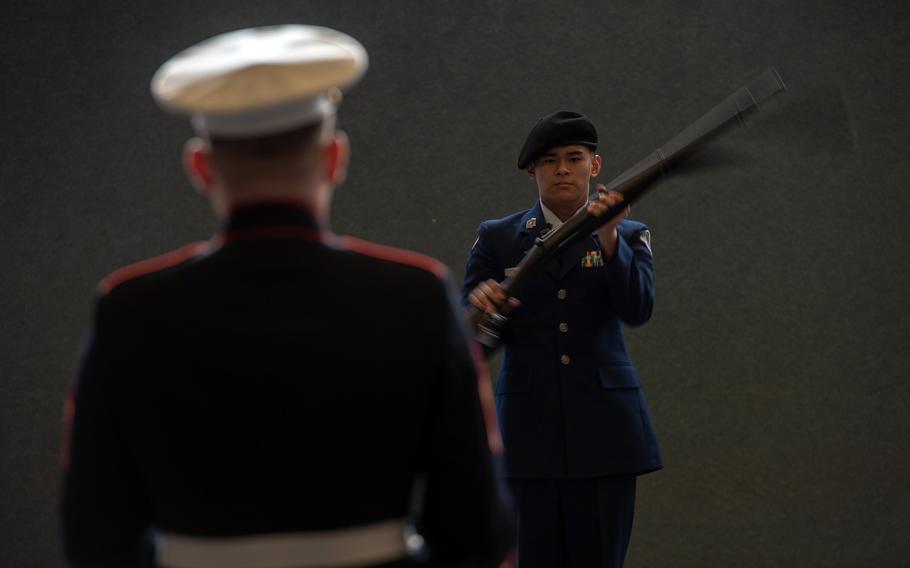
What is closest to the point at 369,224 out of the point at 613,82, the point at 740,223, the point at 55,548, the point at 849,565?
the point at 613,82

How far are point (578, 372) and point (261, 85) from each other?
5.13 ft

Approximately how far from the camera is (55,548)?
4.01 metres

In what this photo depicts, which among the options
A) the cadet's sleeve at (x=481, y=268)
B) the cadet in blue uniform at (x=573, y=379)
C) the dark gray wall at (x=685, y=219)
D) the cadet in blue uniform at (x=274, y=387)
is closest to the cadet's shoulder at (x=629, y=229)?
the cadet in blue uniform at (x=573, y=379)

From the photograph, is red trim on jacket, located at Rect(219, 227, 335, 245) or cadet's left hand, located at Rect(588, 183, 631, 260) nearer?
red trim on jacket, located at Rect(219, 227, 335, 245)

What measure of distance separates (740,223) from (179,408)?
3193 mm

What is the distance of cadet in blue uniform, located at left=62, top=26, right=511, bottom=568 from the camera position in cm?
88

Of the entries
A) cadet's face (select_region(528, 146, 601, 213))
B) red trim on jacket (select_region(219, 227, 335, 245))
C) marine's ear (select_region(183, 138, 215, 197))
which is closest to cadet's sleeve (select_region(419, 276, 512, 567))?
red trim on jacket (select_region(219, 227, 335, 245))

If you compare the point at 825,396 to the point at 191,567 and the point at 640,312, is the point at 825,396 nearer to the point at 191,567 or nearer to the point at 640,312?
the point at 640,312

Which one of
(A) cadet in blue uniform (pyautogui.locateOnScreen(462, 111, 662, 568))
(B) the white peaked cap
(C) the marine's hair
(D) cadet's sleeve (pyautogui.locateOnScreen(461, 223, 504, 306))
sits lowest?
(A) cadet in blue uniform (pyautogui.locateOnScreen(462, 111, 662, 568))

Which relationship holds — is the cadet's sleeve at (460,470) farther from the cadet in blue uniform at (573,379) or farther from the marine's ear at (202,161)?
the cadet in blue uniform at (573,379)

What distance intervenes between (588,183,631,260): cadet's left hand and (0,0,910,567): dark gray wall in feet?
5.08

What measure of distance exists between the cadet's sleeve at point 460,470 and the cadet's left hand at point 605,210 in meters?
1.31

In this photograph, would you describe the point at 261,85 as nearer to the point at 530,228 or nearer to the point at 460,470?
the point at 460,470

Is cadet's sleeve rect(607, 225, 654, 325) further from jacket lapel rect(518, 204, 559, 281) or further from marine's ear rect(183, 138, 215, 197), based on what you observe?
marine's ear rect(183, 138, 215, 197)
